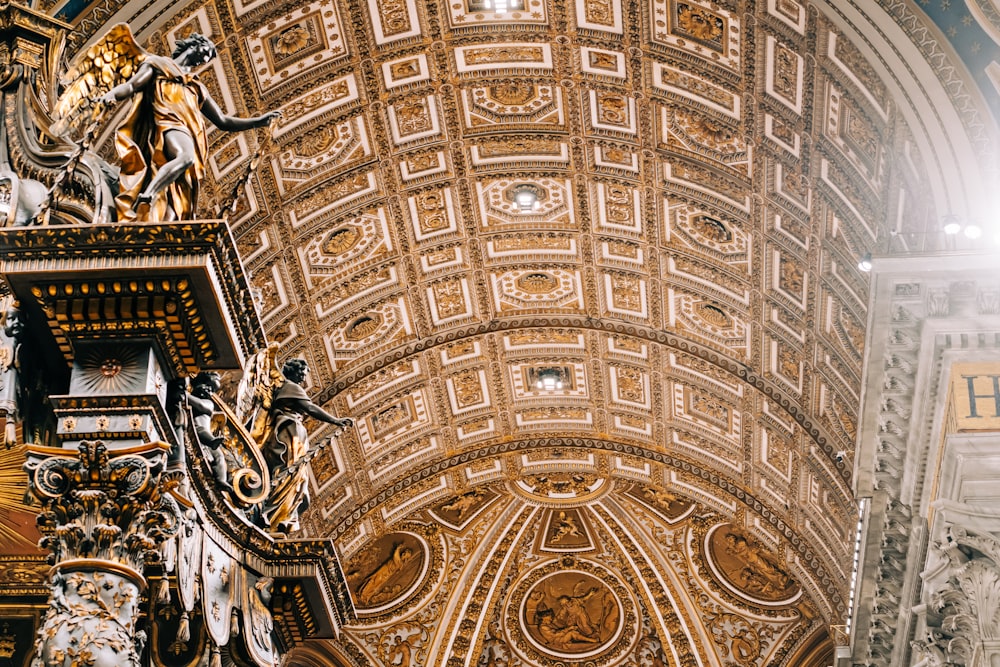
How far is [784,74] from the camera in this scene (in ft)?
51.1

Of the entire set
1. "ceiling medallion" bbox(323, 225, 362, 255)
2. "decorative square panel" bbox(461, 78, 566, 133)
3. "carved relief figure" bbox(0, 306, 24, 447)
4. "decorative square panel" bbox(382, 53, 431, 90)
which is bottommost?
"carved relief figure" bbox(0, 306, 24, 447)

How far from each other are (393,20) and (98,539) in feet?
32.9

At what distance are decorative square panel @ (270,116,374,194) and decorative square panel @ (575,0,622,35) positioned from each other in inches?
107

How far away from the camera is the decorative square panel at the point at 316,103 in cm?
1655

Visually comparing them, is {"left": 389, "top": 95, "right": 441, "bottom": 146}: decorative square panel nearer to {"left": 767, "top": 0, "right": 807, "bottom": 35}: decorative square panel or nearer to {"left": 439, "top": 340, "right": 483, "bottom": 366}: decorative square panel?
{"left": 439, "top": 340, "right": 483, "bottom": 366}: decorative square panel

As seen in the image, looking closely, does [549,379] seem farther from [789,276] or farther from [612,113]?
[612,113]

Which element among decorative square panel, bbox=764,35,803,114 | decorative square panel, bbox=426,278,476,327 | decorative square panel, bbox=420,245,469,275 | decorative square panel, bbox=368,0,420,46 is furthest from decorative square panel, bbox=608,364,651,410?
decorative square panel, bbox=368,0,420,46

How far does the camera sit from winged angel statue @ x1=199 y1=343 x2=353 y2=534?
360 inches

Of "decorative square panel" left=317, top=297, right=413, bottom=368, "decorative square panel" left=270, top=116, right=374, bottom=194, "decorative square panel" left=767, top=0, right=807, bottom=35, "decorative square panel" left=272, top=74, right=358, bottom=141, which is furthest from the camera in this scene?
"decorative square panel" left=317, top=297, right=413, bottom=368

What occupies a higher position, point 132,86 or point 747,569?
point 747,569

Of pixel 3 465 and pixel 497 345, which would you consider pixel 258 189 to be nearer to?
pixel 497 345

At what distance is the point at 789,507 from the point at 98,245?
555 inches

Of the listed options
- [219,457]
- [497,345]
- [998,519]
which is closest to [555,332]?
[497,345]

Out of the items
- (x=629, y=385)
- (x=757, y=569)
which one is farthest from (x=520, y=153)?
(x=757, y=569)
